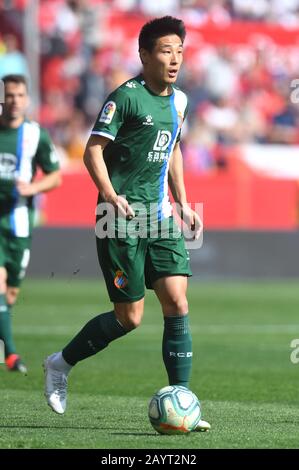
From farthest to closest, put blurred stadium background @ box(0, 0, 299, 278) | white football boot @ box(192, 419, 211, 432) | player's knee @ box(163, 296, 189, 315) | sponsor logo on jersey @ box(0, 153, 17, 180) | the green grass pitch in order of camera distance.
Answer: blurred stadium background @ box(0, 0, 299, 278), sponsor logo on jersey @ box(0, 153, 17, 180), player's knee @ box(163, 296, 189, 315), white football boot @ box(192, 419, 211, 432), the green grass pitch

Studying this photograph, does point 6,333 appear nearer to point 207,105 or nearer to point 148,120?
point 148,120

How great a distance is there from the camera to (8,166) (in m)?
10.8

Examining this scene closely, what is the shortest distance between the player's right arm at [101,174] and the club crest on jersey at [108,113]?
0.10 m

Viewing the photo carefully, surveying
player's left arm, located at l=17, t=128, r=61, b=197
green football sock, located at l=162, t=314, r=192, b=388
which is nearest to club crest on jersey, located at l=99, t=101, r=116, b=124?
green football sock, located at l=162, t=314, r=192, b=388

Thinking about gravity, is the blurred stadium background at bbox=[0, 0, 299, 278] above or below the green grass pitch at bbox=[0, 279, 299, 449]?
above

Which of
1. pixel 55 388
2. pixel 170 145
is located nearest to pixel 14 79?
pixel 170 145

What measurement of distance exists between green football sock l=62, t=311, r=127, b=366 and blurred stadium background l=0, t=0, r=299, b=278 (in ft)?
36.7

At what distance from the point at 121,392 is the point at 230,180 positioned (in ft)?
41.1

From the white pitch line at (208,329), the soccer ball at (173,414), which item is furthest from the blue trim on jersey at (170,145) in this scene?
the white pitch line at (208,329)

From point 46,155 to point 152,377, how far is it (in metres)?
2.25

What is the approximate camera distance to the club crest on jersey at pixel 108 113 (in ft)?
23.3

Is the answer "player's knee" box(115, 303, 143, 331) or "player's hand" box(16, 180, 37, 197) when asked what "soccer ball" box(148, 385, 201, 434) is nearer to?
"player's knee" box(115, 303, 143, 331)

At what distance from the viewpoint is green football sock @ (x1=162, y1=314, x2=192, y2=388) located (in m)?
7.25
